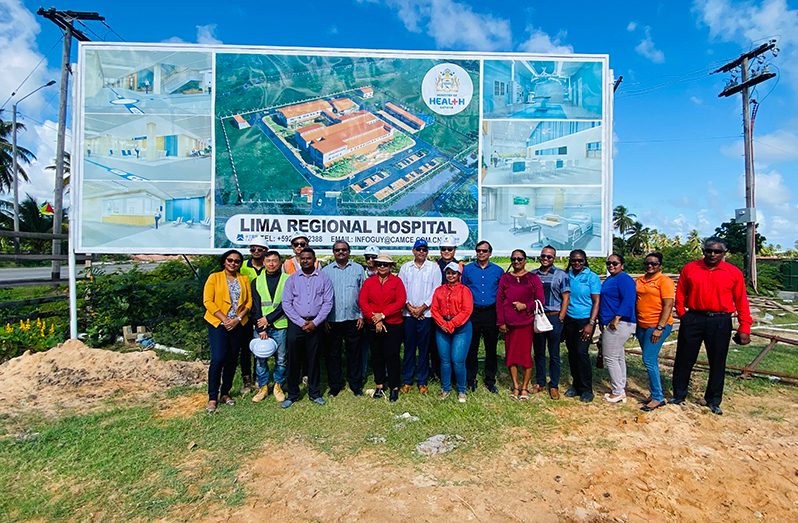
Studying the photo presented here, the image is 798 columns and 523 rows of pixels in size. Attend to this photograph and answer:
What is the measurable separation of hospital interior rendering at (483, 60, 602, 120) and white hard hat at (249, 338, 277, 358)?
4631 millimetres

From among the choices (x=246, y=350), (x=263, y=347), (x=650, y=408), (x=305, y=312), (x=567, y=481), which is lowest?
(x=567, y=481)

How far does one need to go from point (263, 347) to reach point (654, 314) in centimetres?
431

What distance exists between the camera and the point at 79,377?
560 centimetres

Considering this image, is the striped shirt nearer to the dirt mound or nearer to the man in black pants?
the man in black pants

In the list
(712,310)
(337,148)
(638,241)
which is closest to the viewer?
(712,310)

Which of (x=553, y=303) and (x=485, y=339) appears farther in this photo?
(x=485, y=339)

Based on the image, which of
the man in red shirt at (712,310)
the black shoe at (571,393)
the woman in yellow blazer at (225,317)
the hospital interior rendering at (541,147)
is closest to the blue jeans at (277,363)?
the woman in yellow blazer at (225,317)

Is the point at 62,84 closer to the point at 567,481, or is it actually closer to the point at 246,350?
the point at 246,350

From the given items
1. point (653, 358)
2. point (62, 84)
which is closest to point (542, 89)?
point (653, 358)

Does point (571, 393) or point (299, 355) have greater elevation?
point (299, 355)

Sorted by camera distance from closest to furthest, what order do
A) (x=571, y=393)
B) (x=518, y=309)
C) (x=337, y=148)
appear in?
1. (x=518, y=309)
2. (x=571, y=393)
3. (x=337, y=148)

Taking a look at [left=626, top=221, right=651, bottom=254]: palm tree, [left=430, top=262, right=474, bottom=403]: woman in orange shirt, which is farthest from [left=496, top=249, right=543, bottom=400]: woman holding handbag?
[left=626, top=221, right=651, bottom=254]: palm tree

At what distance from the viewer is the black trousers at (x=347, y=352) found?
16.4 ft

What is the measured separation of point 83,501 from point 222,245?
13.0 feet
